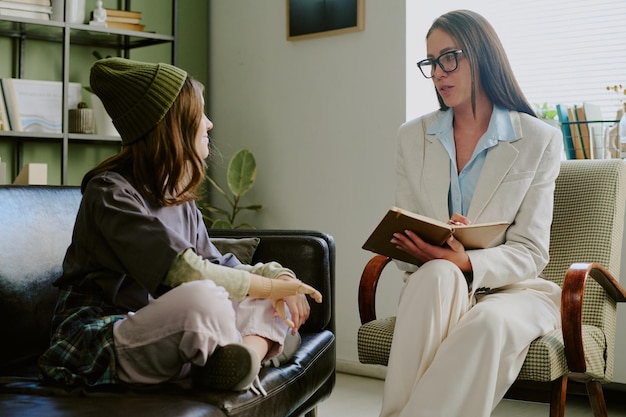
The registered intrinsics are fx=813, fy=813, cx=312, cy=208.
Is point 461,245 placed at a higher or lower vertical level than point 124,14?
lower

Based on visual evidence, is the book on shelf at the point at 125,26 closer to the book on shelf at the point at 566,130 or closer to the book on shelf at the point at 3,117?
the book on shelf at the point at 3,117

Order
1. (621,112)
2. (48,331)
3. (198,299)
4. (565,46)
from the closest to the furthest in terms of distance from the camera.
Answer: (198,299)
(48,331)
(621,112)
(565,46)

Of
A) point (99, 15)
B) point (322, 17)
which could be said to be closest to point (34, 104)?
point (99, 15)

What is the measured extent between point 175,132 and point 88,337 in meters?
0.51

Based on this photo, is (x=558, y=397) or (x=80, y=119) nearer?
(x=558, y=397)

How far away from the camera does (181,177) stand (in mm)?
1904

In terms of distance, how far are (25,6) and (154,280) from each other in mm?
2367

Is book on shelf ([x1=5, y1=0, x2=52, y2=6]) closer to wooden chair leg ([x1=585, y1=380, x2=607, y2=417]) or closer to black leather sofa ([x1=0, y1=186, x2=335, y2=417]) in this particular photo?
black leather sofa ([x1=0, y1=186, x2=335, y2=417])

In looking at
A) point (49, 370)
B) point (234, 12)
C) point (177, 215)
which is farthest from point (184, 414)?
point (234, 12)

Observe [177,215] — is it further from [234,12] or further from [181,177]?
[234,12]

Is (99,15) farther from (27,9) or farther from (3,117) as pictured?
(3,117)

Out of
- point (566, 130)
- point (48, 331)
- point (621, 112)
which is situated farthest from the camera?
point (566, 130)

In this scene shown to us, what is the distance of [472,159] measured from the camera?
2.42m

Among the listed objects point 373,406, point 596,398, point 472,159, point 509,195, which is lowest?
point 373,406
